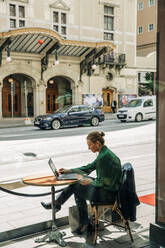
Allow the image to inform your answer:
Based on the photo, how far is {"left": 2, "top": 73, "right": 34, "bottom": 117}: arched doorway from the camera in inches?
1160

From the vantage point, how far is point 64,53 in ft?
95.9

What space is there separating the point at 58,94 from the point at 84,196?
92.4 feet

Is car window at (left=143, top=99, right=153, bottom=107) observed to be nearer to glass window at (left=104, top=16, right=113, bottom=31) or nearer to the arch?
the arch

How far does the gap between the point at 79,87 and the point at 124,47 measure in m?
7.01

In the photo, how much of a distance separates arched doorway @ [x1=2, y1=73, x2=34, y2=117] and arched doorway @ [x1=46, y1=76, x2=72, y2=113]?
2026mm

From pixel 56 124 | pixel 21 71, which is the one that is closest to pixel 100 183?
pixel 56 124

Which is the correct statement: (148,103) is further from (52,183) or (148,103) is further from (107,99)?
(52,183)

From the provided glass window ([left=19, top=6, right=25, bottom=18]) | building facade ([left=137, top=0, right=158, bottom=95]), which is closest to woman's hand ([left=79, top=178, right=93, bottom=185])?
glass window ([left=19, top=6, right=25, bottom=18])

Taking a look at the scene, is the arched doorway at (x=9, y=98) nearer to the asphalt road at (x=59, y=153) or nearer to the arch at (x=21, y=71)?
the arch at (x=21, y=71)

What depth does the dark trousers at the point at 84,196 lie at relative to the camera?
4.00m

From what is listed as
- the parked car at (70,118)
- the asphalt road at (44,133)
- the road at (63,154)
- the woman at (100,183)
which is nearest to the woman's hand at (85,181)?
the woman at (100,183)

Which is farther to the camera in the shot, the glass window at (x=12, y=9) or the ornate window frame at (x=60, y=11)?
the ornate window frame at (x=60, y=11)

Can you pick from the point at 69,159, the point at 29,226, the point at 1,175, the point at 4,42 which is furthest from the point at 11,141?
the point at 4,42

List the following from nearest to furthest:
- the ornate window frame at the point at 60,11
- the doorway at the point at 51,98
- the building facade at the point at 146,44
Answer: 1. the ornate window frame at the point at 60,11
2. the doorway at the point at 51,98
3. the building facade at the point at 146,44
